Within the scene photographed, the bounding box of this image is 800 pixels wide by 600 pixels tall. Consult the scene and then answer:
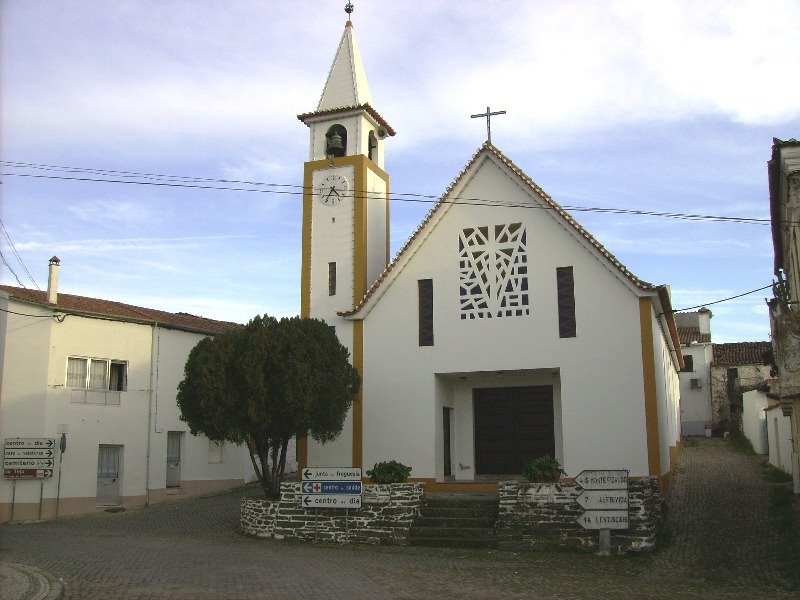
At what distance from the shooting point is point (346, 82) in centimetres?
2570

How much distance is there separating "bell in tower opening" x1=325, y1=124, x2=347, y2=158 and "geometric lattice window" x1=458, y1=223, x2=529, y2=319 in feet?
17.7

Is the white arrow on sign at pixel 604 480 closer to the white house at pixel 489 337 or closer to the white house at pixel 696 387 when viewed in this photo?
the white house at pixel 489 337

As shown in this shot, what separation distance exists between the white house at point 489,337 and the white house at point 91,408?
6884 mm

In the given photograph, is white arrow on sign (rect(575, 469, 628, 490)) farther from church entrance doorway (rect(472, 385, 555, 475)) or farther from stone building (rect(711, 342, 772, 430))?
stone building (rect(711, 342, 772, 430))

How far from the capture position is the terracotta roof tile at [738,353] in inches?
1945

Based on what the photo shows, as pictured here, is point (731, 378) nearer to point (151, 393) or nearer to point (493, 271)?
point (493, 271)

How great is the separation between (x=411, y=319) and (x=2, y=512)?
41.5ft

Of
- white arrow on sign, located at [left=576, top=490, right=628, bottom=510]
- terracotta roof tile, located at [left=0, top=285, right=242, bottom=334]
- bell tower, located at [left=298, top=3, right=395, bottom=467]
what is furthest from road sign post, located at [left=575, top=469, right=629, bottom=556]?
terracotta roof tile, located at [left=0, top=285, right=242, bottom=334]

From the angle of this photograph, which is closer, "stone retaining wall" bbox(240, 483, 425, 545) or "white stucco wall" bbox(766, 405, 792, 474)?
"stone retaining wall" bbox(240, 483, 425, 545)

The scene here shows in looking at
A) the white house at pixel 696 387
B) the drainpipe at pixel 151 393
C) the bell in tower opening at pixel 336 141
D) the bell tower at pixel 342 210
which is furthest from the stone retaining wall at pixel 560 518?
the white house at pixel 696 387

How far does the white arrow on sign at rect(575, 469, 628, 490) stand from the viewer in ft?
51.5

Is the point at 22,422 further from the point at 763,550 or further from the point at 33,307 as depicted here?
the point at 763,550

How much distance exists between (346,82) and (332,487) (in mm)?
13718

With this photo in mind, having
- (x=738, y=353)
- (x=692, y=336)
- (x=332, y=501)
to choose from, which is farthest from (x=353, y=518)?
(x=692, y=336)
